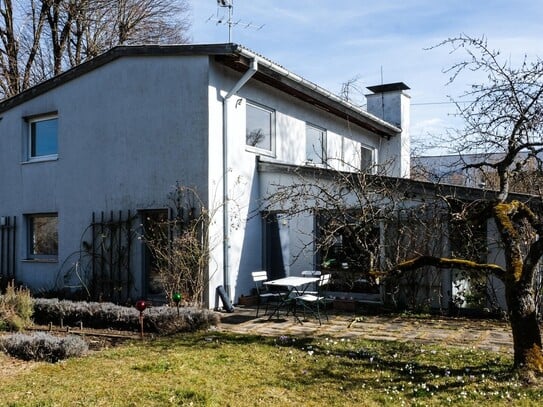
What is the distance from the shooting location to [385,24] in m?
10.7

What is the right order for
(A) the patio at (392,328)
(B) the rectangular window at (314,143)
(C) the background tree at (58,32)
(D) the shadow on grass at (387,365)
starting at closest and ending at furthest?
(D) the shadow on grass at (387,365) → (A) the patio at (392,328) → (B) the rectangular window at (314,143) → (C) the background tree at (58,32)

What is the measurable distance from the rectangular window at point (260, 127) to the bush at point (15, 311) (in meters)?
5.64

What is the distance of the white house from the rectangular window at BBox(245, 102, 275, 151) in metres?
0.04

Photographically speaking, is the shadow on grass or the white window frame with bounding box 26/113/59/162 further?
the white window frame with bounding box 26/113/59/162

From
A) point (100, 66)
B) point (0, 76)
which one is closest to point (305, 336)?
point (100, 66)

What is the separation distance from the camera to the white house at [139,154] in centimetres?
1102

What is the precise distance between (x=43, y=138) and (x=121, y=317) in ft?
23.1

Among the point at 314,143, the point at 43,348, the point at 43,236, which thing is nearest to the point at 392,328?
the point at 43,348

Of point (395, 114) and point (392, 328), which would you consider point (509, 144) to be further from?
point (395, 114)

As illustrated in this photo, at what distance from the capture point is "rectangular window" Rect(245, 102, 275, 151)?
12.3 metres

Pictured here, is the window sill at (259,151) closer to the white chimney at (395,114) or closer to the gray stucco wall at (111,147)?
the gray stucco wall at (111,147)

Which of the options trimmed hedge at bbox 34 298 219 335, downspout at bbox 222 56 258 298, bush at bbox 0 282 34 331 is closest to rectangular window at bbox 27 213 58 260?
trimmed hedge at bbox 34 298 219 335

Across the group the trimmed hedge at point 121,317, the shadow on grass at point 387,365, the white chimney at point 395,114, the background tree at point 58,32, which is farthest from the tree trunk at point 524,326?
the background tree at point 58,32

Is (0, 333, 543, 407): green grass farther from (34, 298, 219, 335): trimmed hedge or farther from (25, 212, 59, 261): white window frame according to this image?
(25, 212, 59, 261): white window frame
